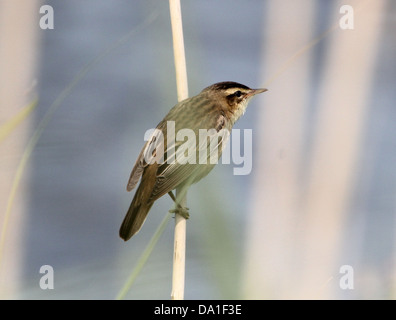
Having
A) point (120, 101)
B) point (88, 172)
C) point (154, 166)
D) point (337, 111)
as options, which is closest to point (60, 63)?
point (120, 101)

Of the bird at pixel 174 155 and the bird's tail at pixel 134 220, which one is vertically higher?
the bird at pixel 174 155

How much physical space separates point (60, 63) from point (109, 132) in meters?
0.70

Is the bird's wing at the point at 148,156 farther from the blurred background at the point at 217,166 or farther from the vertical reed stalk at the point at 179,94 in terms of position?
the vertical reed stalk at the point at 179,94

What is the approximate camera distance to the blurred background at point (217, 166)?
1844 millimetres

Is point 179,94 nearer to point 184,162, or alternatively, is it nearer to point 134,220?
point 184,162

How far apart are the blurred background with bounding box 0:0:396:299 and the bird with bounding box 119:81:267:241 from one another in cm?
10

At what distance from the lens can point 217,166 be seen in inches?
73.9

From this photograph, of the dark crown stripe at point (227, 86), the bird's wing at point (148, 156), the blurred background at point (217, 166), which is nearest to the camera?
the blurred background at point (217, 166)

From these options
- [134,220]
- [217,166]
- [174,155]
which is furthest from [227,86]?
[217,166]

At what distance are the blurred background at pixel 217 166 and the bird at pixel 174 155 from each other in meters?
0.10

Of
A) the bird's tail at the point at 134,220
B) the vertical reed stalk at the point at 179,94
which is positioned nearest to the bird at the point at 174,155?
the bird's tail at the point at 134,220

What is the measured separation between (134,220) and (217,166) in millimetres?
565

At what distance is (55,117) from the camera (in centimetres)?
332

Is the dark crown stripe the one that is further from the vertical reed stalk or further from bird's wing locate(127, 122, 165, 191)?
the vertical reed stalk
